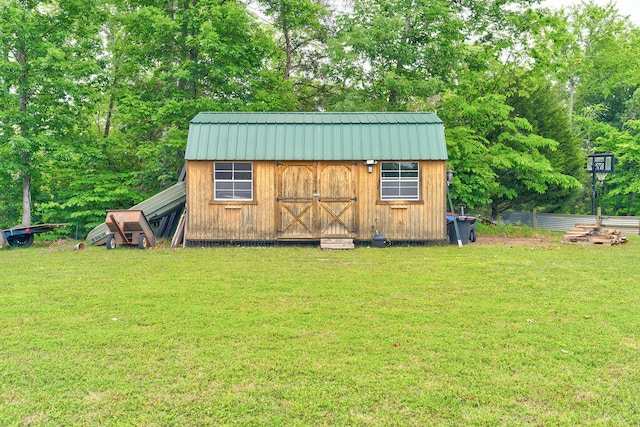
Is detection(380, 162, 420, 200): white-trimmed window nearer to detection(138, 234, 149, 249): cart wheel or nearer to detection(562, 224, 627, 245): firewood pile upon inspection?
detection(562, 224, 627, 245): firewood pile

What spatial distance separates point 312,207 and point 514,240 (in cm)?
615

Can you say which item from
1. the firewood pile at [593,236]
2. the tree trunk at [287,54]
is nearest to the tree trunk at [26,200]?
the tree trunk at [287,54]

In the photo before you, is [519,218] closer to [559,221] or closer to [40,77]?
[559,221]

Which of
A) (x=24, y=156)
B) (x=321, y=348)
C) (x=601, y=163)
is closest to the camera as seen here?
(x=321, y=348)

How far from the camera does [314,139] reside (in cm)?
1152

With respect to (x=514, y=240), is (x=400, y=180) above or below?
above

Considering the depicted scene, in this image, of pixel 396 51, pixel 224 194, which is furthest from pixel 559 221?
pixel 224 194

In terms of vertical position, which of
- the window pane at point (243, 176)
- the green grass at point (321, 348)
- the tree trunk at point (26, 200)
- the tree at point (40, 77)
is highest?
the tree at point (40, 77)

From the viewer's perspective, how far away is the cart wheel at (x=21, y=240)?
37.5ft

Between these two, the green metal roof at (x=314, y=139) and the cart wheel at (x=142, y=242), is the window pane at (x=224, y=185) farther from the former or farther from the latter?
the cart wheel at (x=142, y=242)

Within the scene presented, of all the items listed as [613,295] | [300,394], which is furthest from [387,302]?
[613,295]

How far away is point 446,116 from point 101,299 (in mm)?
13994

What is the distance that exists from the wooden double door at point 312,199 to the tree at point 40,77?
6761 millimetres

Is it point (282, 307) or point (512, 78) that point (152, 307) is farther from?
point (512, 78)
